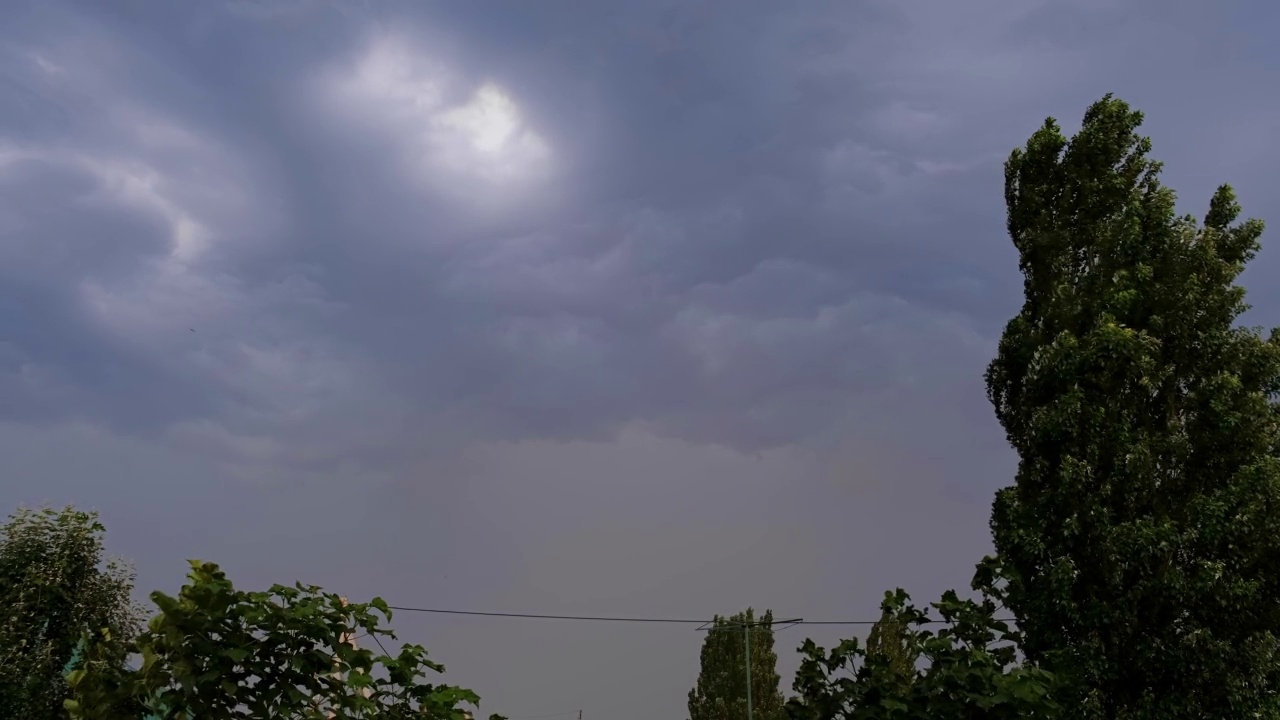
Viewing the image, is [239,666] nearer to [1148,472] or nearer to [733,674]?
[1148,472]

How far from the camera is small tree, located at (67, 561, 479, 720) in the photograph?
4.82 meters

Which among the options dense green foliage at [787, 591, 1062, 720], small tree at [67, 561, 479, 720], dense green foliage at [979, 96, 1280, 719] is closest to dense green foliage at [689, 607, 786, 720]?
dense green foliage at [979, 96, 1280, 719]

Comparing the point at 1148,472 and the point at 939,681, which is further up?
the point at 1148,472

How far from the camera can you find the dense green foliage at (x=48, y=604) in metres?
17.9

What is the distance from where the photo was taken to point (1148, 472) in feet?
59.5

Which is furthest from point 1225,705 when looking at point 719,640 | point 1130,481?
point 719,640

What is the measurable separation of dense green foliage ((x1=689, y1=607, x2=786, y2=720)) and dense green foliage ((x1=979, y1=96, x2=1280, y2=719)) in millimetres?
28251

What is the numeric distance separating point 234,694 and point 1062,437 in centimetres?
1771

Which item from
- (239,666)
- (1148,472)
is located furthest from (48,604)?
(1148,472)

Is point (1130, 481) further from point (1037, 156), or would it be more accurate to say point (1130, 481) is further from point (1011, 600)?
point (1037, 156)

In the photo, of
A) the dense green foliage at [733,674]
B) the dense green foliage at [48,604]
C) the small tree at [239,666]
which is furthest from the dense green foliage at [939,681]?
the dense green foliage at [733,674]

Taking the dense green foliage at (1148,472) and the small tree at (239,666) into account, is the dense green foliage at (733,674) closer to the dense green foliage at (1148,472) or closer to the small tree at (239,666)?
the dense green foliage at (1148,472)

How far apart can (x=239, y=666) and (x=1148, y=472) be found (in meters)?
18.0

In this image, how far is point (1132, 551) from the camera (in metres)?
17.4
